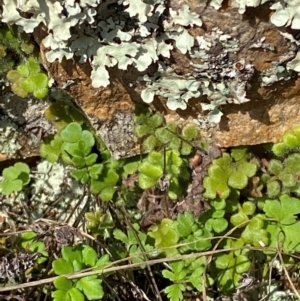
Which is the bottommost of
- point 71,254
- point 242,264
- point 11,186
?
point 242,264

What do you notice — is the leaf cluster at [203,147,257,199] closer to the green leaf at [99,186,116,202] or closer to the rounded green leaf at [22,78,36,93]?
the green leaf at [99,186,116,202]

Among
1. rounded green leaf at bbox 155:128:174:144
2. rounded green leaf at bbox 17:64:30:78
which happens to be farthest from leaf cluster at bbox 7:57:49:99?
rounded green leaf at bbox 155:128:174:144

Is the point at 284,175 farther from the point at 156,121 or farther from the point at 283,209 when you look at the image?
the point at 156,121

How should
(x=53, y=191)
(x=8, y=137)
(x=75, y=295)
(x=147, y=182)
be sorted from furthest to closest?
A: (x=53, y=191) < (x=8, y=137) < (x=147, y=182) < (x=75, y=295)

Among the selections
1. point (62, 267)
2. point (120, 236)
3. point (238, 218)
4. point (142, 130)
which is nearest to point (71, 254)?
point (62, 267)

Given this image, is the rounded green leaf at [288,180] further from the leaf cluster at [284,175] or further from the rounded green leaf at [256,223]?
the rounded green leaf at [256,223]

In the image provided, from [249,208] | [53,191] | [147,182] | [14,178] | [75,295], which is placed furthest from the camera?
[53,191]

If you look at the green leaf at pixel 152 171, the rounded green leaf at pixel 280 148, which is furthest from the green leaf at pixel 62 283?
the rounded green leaf at pixel 280 148
